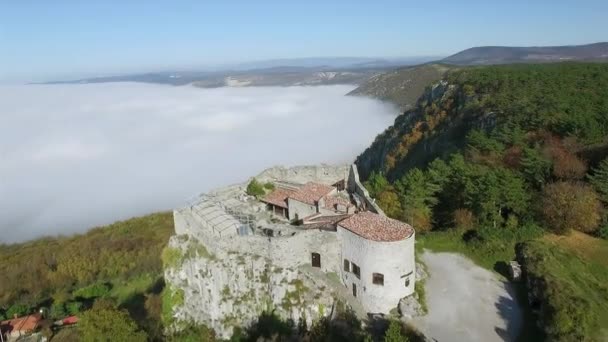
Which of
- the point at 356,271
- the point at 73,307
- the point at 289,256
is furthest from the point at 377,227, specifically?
the point at 73,307

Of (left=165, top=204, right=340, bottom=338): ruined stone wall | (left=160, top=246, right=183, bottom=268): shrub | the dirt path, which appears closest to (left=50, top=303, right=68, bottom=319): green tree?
(left=165, top=204, right=340, bottom=338): ruined stone wall

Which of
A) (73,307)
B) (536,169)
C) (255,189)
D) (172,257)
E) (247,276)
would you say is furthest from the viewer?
(73,307)

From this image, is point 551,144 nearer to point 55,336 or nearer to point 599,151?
point 599,151

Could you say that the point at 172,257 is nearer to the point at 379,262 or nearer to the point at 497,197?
A: the point at 379,262

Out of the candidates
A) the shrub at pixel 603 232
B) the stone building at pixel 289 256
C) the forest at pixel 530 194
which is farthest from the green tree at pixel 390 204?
the shrub at pixel 603 232

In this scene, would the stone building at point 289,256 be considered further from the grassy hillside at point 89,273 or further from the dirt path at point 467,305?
the grassy hillside at point 89,273

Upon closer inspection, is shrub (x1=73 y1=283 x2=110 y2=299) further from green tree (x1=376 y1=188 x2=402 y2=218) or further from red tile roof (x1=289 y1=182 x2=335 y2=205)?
green tree (x1=376 y1=188 x2=402 y2=218)

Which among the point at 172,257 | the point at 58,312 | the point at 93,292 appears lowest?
the point at 93,292

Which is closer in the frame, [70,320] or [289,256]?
[289,256]
